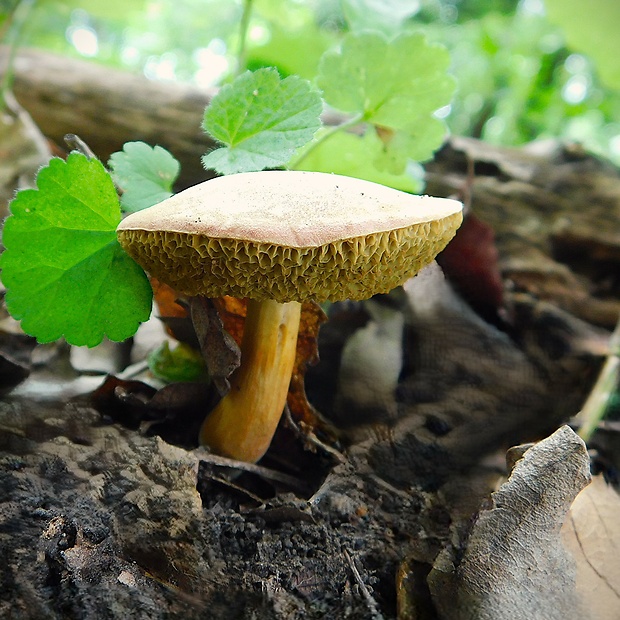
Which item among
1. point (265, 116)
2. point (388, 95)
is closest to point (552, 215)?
point (388, 95)

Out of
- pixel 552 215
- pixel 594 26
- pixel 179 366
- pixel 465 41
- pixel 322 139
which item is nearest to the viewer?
pixel 179 366

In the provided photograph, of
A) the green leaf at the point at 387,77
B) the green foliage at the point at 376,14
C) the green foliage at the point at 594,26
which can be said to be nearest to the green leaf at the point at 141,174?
the green leaf at the point at 387,77

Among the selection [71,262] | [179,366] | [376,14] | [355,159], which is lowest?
[179,366]

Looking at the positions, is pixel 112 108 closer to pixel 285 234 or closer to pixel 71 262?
pixel 71 262

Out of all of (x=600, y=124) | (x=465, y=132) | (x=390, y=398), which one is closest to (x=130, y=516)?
(x=390, y=398)

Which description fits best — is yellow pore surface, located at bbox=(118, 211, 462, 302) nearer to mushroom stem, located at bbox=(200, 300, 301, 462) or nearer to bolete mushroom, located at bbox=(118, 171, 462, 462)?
bolete mushroom, located at bbox=(118, 171, 462, 462)

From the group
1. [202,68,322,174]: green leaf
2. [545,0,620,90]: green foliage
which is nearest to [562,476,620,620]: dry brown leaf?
[202,68,322,174]: green leaf
